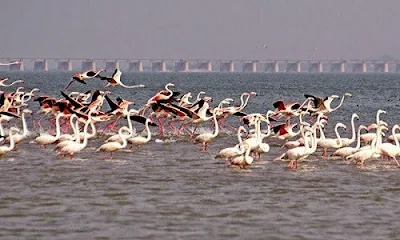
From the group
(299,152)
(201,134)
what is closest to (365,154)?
(299,152)

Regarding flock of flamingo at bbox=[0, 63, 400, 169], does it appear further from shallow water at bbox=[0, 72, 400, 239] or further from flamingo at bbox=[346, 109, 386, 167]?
shallow water at bbox=[0, 72, 400, 239]

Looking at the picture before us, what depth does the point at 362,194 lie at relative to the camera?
667 inches

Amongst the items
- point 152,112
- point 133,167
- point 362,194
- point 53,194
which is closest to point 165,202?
point 53,194

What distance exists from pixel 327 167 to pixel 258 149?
1.33 meters

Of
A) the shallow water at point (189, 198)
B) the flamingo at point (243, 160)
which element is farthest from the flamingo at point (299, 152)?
the flamingo at point (243, 160)

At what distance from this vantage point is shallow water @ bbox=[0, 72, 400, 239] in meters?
13.6

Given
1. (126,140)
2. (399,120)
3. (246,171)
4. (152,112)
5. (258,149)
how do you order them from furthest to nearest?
(399,120) < (152,112) < (126,140) < (258,149) < (246,171)

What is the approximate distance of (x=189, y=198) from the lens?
1628 cm

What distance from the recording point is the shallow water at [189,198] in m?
13.6

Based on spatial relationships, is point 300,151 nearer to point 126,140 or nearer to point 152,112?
point 126,140

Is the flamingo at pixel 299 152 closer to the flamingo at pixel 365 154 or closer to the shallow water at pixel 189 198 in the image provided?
the shallow water at pixel 189 198

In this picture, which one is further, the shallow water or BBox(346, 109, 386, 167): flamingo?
BBox(346, 109, 386, 167): flamingo

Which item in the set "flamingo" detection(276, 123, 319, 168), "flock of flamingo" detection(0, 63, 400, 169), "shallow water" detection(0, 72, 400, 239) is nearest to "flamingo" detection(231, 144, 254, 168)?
"flock of flamingo" detection(0, 63, 400, 169)

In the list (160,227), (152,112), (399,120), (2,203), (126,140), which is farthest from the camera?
(399,120)
